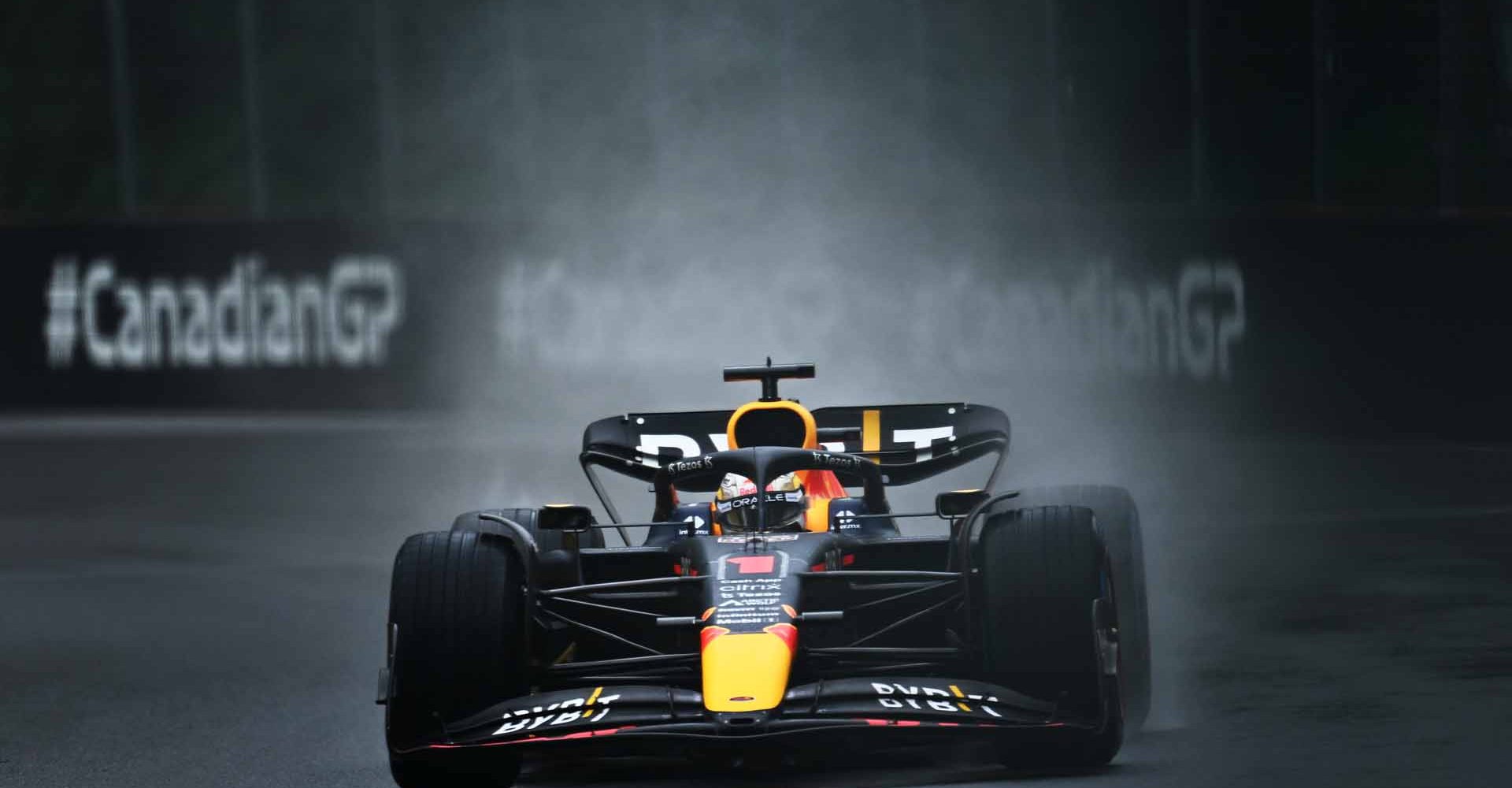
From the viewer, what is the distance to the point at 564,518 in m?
8.09

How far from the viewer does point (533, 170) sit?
981 inches

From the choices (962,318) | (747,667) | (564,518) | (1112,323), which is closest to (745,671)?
(747,667)

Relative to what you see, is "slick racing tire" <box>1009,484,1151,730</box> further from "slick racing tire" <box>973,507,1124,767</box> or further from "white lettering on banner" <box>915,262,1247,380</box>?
"white lettering on banner" <box>915,262,1247,380</box>

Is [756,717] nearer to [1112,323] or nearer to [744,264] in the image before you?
[1112,323]

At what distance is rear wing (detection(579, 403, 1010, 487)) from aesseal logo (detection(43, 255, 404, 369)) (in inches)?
498

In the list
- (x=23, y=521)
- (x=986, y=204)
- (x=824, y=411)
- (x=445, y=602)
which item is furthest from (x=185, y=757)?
(x=986, y=204)

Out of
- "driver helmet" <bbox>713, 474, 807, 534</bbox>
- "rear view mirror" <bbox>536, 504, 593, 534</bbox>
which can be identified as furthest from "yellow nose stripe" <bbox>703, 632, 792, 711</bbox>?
"driver helmet" <bbox>713, 474, 807, 534</bbox>

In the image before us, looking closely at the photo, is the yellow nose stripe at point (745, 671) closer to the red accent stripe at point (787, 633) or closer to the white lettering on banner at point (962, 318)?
the red accent stripe at point (787, 633)

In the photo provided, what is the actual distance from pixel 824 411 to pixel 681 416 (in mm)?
611

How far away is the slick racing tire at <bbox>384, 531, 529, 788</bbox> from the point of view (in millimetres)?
7188

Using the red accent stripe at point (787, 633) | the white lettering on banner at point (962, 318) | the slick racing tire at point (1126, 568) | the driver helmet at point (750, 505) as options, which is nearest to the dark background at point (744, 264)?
the white lettering on banner at point (962, 318)

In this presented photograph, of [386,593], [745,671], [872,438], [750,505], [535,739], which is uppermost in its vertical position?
[872,438]

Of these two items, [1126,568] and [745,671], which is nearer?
[745,671]

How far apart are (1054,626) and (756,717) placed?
97 centimetres
